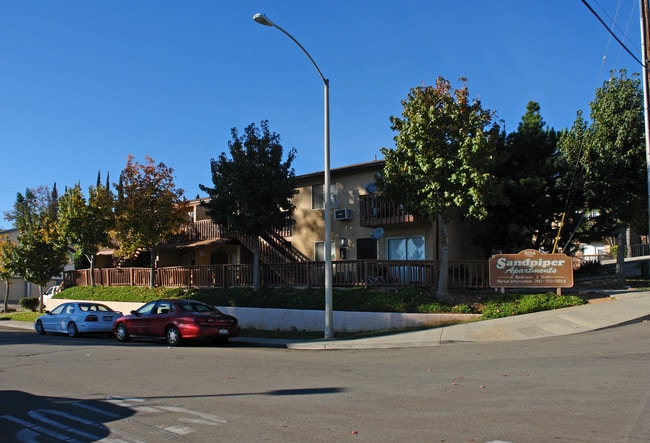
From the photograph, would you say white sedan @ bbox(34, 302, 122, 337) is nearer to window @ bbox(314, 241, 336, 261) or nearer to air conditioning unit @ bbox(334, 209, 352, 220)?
window @ bbox(314, 241, 336, 261)

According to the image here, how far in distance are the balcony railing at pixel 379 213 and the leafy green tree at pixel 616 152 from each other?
655cm

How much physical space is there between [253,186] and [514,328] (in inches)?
453

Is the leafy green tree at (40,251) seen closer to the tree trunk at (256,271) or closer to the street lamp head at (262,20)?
the tree trunk at (256,271)

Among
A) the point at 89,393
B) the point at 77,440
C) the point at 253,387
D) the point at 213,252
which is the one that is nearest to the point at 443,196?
the point at 253,387

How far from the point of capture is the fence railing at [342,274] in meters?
19.4

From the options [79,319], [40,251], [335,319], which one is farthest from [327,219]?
[40,251]

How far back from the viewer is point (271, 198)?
22.0 m

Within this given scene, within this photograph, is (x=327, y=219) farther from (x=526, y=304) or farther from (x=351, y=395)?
(x=351, y=395)

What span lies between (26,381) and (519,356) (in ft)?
32.4

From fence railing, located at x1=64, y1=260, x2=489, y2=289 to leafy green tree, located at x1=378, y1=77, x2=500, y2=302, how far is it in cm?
166

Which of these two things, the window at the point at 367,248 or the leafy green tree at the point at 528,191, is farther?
the window at the point at 367,248

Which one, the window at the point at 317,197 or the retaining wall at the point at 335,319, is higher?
the window at the point at 317,197

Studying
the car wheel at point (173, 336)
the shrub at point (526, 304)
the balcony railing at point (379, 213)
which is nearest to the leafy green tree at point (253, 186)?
the balcony railing at point (379, 213)

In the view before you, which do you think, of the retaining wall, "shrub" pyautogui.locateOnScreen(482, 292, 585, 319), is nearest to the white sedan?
the retaining wall
